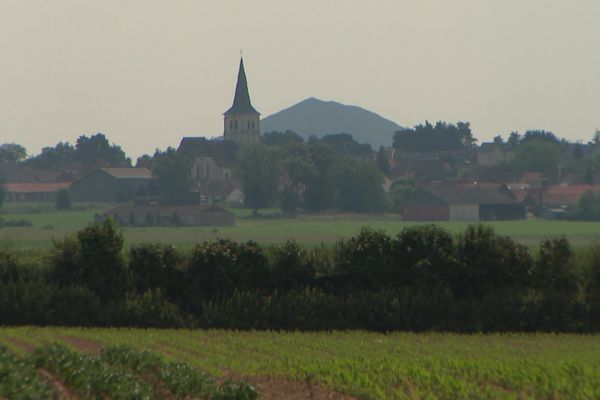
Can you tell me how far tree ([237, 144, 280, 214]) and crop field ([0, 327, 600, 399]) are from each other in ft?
344

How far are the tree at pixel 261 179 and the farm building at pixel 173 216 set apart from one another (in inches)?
595

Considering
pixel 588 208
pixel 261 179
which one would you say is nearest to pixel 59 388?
pixel 588 208

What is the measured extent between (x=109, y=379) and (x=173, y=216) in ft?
350

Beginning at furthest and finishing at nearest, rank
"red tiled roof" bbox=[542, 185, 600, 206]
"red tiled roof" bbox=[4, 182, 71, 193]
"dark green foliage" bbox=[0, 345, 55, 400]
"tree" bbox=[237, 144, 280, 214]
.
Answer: "red tiled roof" bbox=[4, 182, 71, 193], "red tiled roof" bbox=[542, 185, 600, 206], "tree" bbox=[237, 144, 280, 214], "dark green foliage" bbox=[0, 345, 55, 400]

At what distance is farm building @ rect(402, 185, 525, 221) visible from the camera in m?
144

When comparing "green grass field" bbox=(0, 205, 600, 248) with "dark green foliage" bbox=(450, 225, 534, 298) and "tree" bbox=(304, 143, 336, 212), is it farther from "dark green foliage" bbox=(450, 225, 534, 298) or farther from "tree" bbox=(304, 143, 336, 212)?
"dark green foliage" bbox=(450, 225, 534, 298)

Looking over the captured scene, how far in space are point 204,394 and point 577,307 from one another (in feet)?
84.6

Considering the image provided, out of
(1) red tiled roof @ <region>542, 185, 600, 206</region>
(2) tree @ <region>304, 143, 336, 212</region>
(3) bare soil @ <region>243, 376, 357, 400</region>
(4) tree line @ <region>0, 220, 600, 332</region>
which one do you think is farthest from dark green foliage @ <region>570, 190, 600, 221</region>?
(3) bare soil @ <region>243, 376, 357, 400</region>

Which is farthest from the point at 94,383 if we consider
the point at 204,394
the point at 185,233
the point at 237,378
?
the point at 185,233

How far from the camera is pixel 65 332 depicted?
146 ft

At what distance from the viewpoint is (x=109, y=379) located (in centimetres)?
2561

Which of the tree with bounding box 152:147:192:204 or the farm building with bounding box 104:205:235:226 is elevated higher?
the tree with bounding box 152:147:192:204

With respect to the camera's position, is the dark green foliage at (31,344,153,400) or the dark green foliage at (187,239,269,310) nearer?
the dark green foliage at (31,344,153,400)

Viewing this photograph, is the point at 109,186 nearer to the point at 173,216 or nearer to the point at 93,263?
the point at 173,216
